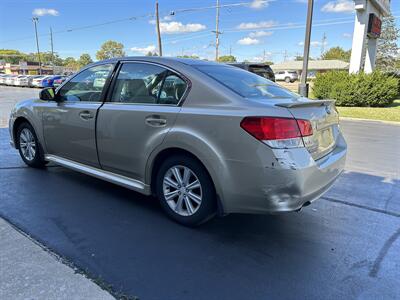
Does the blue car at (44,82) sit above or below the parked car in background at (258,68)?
below

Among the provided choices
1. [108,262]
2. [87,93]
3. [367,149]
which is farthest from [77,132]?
[367,149]

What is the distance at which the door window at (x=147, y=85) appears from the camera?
3545 millimetres

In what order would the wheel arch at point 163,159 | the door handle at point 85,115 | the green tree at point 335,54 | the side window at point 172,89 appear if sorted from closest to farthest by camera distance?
the wheel arch at point 163,159
the side window at point 172,89
the door handle at point 85,115
the green tree at point 335,54

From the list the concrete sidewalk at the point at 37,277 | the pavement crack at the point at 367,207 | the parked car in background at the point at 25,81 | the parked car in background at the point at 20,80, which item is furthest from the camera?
the parked car in background at the point at 20,80

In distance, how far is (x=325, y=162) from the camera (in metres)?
3.25

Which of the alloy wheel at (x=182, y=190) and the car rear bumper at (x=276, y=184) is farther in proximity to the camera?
the alloy wheel at (x=182, y=190)

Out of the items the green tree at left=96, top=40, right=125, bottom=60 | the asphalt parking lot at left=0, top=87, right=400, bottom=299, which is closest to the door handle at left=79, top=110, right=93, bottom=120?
the asphalt parking lot at left=0, top=87, right=400, bottom=299

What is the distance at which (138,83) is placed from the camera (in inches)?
152

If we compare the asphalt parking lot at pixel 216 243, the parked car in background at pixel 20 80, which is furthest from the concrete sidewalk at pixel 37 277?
the parked car in background at pixel 20 80

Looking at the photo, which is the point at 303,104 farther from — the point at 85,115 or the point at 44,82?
→ the point at 44,82

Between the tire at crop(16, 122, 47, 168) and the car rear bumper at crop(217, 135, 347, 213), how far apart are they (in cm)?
323

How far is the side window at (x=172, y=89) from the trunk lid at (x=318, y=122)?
3.21 ft

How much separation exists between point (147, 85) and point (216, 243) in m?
1.78

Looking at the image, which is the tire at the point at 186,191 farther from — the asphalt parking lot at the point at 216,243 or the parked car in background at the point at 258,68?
the parked car in background at the point at 258,68
